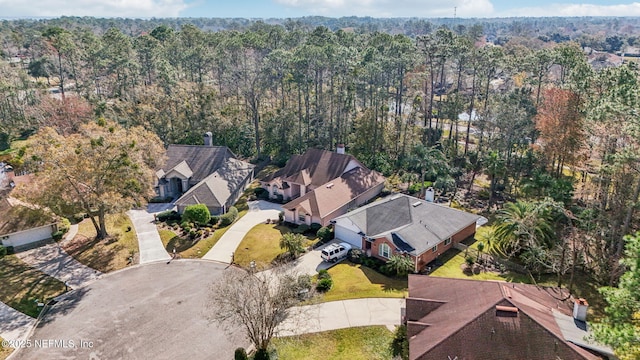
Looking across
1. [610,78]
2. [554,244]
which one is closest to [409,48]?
[610,78]

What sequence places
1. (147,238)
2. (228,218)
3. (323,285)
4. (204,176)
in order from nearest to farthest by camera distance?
1. (323,285)
2. (147,238)
3. (228,218)
4. (204,176)

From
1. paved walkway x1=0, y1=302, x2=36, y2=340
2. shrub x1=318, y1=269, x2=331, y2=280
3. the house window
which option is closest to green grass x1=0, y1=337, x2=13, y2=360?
paved walkway x1=0, y1=302, x2=36, y2=340

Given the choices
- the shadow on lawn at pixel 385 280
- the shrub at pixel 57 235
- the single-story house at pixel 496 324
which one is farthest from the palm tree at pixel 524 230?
the shrub at pixel 57 235

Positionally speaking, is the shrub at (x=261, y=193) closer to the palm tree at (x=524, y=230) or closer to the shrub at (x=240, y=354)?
the palm tree at (x=524, y=230)

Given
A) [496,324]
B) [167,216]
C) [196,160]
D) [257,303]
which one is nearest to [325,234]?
[257,303]

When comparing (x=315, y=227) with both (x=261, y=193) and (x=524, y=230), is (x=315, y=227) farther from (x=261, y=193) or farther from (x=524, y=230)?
(x=524, y=230)

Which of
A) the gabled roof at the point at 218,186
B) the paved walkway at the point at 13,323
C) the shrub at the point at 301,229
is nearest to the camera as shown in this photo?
the paved walkway at the point at 13,323
